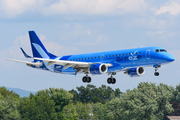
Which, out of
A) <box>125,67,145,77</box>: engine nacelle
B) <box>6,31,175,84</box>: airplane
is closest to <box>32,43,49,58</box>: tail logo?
<box>6,31,175,84</box>: airplane

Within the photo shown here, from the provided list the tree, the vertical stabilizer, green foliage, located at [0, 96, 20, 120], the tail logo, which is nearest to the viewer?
the tail logo

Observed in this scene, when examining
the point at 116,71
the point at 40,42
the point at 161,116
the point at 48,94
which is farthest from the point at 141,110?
the point at 116,71

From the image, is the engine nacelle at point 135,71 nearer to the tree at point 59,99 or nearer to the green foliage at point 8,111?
the green foliage at point 8,111

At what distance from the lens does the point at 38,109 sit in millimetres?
177250

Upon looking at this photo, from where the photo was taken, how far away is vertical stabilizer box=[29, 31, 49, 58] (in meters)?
89.2

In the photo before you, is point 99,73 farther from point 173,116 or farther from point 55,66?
point 173,116

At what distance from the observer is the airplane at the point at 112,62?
6775 cm

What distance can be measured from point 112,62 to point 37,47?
2432 cm

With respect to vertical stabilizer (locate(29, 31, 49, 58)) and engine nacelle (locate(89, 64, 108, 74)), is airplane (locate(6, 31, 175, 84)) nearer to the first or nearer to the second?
engine nacelle (locate(89, 64, 108, 74))

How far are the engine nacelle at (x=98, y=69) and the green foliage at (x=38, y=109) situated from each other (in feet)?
353

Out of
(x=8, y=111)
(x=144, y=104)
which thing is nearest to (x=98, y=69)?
(x=8, y=111)

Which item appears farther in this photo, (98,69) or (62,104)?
(62,104)

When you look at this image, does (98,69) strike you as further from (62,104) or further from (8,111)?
(62,104)

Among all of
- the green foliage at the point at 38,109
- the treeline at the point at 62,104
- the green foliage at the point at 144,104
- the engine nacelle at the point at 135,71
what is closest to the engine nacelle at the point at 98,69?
the engine nacelle at the point at 135,71
